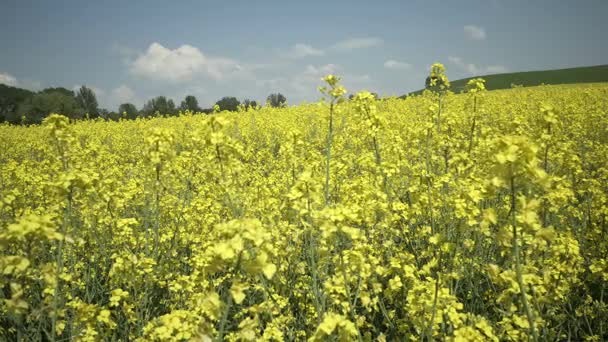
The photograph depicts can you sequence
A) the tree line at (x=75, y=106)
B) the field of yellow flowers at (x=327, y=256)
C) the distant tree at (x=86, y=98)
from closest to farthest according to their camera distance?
1. the field of yellow flowers at (x=327, y=256)
2. the tree line at (x=75, y=106)
3. the distant tree at (x=86, y=98)

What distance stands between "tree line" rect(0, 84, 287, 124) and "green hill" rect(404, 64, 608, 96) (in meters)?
24.8

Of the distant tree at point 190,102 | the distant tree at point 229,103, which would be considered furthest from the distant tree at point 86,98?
the distant tree at point 229,103

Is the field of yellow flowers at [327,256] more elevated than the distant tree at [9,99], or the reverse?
the distant tree at [9,99]

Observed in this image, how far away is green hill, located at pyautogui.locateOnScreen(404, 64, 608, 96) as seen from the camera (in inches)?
1670

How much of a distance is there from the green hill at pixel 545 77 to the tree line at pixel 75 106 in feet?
81.3

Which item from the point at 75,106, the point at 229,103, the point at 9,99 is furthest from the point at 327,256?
the point at 9,99

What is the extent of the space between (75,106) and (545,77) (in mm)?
57738

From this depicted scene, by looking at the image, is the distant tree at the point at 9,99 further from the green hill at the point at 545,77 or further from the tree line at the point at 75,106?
the green hill at the point at 545,77

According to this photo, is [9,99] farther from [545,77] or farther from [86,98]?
[545,77]

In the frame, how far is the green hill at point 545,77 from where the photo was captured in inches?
1670

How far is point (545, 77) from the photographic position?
4644 centimetres

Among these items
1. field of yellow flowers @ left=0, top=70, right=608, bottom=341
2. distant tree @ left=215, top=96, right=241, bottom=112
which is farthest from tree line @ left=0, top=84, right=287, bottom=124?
field of yellow flowers @ left=0, top=70, right=608, bottom=341

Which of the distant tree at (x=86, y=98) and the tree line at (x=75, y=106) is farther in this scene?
the distant tree at (x=86, y=98)

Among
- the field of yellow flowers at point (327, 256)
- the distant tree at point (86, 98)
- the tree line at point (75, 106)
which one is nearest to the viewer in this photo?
the field of yellow flowers at point (327, 256)
